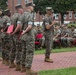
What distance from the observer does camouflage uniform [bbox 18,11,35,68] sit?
10852 mm

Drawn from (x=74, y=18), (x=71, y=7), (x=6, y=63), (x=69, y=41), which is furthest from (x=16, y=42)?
(x=74, y=18)

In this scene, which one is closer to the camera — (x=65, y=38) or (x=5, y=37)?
(x=5, y=37)

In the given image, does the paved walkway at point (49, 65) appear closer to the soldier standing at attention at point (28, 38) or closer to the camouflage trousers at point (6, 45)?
the camouflage trousers at point (6, 45)

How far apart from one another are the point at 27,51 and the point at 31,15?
3.65ft

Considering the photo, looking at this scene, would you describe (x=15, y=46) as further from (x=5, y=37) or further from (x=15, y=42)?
(x=5, y=37)

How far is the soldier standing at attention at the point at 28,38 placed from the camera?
10.8 metres

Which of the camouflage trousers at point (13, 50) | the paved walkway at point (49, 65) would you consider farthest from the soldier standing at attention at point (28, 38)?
the camouflage trousers at point (13, 50)

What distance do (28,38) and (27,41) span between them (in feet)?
0.32

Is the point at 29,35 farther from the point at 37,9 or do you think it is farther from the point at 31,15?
the point at 37,9

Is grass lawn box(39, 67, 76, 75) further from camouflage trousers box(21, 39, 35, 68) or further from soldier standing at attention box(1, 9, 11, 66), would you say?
soldier standing at attention box(1, 9, 11, 66)

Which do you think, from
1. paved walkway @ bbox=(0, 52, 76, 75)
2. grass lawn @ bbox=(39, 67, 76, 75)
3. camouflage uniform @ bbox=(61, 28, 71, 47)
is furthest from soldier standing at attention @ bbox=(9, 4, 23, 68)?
camouflage uniform @ bbox=(61, 28, 71, 47)

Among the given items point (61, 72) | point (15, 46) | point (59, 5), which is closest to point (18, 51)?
point (15, 46)

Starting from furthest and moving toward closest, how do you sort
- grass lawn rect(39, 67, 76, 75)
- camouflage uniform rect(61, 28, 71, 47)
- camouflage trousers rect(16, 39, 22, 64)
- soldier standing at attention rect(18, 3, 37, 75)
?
camouflage uniform rect(61, 28, 71, 47) → camouflage trousers rect(16, 39, 22, 64) → soldier standing at attention rect(18, 3, 37, 75) → grass lawn rect(39, 67, 76, 75)

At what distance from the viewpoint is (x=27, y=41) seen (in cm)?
1094
